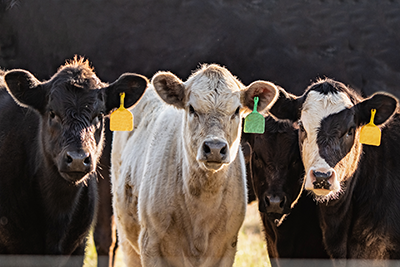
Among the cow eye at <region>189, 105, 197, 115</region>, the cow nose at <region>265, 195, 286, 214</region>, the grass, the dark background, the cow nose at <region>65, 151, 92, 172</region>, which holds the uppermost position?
the dark background

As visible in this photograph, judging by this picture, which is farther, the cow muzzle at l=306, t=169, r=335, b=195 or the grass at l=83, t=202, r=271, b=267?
the grass at l=83, t=202, r=271, b=267

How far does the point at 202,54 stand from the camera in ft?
32.4

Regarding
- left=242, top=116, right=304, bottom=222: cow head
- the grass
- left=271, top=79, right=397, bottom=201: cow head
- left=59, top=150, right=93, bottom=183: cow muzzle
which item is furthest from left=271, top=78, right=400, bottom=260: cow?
left=59, top=150, right=93, bottom=183: cow muzzle

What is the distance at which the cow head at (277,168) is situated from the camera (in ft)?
18.0

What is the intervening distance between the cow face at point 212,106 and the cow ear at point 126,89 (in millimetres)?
568

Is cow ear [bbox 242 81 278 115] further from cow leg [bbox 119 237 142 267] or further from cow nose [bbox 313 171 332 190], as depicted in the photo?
cow leg [bbox 119 237 142 267]

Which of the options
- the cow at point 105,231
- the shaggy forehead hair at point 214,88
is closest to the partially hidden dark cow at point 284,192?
the shaggy forehead hair at point 214,88

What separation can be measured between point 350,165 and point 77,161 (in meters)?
2.33

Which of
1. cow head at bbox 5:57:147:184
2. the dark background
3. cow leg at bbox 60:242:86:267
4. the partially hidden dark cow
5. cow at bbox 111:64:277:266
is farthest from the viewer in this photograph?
the dark background

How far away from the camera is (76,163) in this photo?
4.59 m

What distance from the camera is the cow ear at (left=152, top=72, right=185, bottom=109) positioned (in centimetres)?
475

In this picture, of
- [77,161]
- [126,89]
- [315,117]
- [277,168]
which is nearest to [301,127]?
[315,117]

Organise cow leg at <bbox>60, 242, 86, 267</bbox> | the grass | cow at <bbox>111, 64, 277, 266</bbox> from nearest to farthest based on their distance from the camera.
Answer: cow at <bbox>111, 64, 277, 266</bbox> → cow leg at <bbox>60, 242, 86, 267</bbox> → the grass

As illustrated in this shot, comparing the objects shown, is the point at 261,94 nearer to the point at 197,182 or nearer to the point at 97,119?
the point at 197,182
